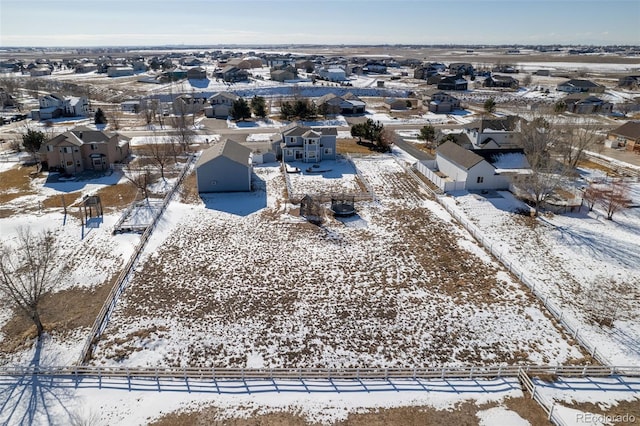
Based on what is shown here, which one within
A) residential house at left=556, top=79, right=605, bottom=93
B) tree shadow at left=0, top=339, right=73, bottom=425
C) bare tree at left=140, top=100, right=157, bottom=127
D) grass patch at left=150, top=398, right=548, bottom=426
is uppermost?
residential house at left=556, top=79, right=605, bottom=93

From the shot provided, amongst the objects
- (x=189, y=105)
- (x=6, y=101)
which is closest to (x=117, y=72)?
(x=6, y=101)

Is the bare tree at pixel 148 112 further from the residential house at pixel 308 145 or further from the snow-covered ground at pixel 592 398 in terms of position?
the snow-covered ground at pixel 592 398

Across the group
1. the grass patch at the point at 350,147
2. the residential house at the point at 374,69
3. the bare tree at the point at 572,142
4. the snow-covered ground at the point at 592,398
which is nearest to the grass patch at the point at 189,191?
the grass patch at the point at 350,147

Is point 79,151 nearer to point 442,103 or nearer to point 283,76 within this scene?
point 442,103

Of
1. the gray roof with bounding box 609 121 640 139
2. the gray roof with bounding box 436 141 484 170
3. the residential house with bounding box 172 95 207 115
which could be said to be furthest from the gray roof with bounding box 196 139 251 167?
the gray roof with bounding box 609 121 640 139

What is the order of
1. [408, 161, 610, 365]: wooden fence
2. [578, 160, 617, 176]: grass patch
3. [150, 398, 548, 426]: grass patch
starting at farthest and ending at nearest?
[578, 160, 617, 176]: grass patch
[408, 161, 610, 365]: wooden fence
[150, 398, 548, 426]: grass patch

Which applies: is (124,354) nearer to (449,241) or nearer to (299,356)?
(299,356)

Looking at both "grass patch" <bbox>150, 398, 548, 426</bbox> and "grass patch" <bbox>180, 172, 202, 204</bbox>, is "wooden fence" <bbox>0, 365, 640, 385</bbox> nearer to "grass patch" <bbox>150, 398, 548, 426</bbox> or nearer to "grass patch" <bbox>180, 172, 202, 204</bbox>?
"grass patch" <bbox>150, 398, 548, 426</bbox>
